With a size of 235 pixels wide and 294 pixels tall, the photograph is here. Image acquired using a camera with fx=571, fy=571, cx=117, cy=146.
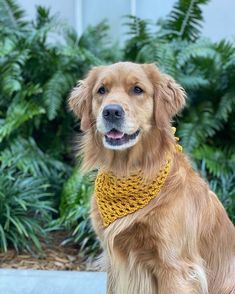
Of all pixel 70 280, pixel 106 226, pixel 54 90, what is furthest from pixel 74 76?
pixel 106 226

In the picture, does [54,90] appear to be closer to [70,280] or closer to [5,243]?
[5,243]

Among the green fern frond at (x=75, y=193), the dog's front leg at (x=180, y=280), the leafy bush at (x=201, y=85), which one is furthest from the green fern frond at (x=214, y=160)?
the dog's front leg at (x=180, y=280)

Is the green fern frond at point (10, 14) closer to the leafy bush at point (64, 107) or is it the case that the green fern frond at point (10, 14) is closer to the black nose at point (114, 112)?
the leafy bush at point (64, 107)

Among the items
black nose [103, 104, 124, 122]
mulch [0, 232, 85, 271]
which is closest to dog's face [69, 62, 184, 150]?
black nose [103, 104, 124, 122]

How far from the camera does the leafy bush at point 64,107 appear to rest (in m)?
5.32

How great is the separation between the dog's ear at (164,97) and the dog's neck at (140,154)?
Answer: 8 centimetres

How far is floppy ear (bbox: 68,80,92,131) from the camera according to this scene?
3.48 metres

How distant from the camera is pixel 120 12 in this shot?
7801 millimetres

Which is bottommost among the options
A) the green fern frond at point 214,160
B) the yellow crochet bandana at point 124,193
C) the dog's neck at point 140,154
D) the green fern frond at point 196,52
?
the green fern frond at point 214,160

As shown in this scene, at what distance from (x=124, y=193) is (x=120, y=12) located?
485cm

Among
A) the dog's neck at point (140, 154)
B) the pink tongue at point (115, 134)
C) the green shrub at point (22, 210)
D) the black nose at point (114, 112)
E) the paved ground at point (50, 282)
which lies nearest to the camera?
the black nose at point (114, 112)

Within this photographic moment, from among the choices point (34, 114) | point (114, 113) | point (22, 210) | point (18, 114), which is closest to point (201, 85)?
point (34, 114)

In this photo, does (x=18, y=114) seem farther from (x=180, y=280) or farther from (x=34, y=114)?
(x=180, y=280)

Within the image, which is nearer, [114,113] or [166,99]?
[114,113]
